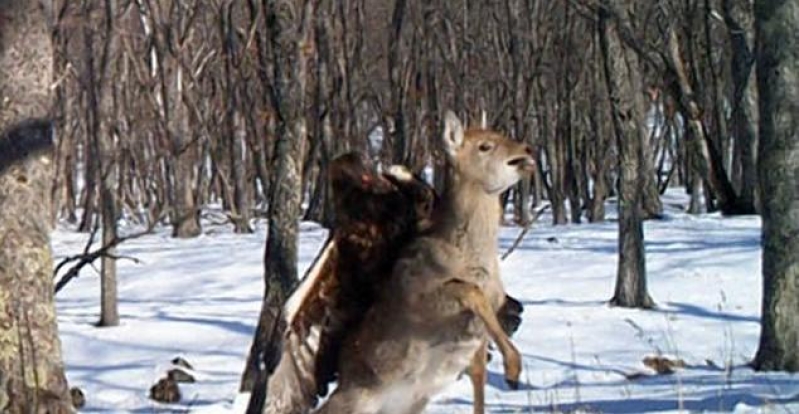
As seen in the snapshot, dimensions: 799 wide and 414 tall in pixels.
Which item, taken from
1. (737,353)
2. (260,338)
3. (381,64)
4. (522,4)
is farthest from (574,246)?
(381,64)

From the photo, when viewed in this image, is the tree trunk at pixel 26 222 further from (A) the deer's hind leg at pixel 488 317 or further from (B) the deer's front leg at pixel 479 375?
(A) the deer's hind leg at pixel 488 317

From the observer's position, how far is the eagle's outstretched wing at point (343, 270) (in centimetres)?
547

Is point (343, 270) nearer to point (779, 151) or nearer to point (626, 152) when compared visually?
point (779, 151)

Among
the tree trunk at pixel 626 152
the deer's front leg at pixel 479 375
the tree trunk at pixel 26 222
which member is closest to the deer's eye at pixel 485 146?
the deer's front leg at pixel 479 375

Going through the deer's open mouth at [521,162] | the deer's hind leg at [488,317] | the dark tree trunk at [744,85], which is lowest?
the deer's hind leg at [488,317]

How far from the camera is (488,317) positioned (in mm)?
4871

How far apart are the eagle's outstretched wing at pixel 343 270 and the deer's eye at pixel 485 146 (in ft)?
1.14

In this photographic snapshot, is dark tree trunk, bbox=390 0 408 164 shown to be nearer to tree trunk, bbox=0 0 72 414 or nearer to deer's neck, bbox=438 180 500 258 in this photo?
tree trunk, bbox=0 0 72 414

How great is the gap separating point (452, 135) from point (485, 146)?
0.20 meters

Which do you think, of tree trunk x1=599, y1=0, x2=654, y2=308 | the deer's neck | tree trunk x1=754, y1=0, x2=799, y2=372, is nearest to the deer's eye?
the deer's neck

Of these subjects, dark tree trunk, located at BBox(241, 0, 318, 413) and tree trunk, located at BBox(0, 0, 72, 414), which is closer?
tree trunk, located at BBox(0, 0, 72, 414)

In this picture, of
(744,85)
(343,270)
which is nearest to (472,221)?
(343,270)

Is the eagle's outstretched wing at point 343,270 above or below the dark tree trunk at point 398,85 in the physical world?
below

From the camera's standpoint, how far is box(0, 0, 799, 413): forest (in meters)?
7.50
